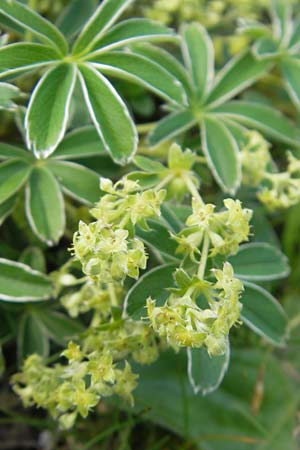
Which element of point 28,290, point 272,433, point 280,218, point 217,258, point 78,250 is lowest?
point 272,433

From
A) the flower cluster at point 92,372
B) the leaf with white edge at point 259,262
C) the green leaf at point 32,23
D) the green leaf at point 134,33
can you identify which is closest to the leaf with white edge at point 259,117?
the green leaf at point 134,33

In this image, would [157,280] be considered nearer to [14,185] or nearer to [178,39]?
[14,185]

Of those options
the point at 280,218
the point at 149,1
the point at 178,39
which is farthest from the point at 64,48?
the point at 280,218

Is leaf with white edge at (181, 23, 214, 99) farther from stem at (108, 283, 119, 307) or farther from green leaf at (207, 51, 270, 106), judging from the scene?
stem at (108, 283, 119, 307)

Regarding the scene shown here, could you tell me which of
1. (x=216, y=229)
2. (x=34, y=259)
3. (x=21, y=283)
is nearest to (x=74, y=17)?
(x=34, y=259)

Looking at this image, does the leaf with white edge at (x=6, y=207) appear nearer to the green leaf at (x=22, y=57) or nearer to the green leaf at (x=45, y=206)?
the green leaf at (x=45, y=206)
